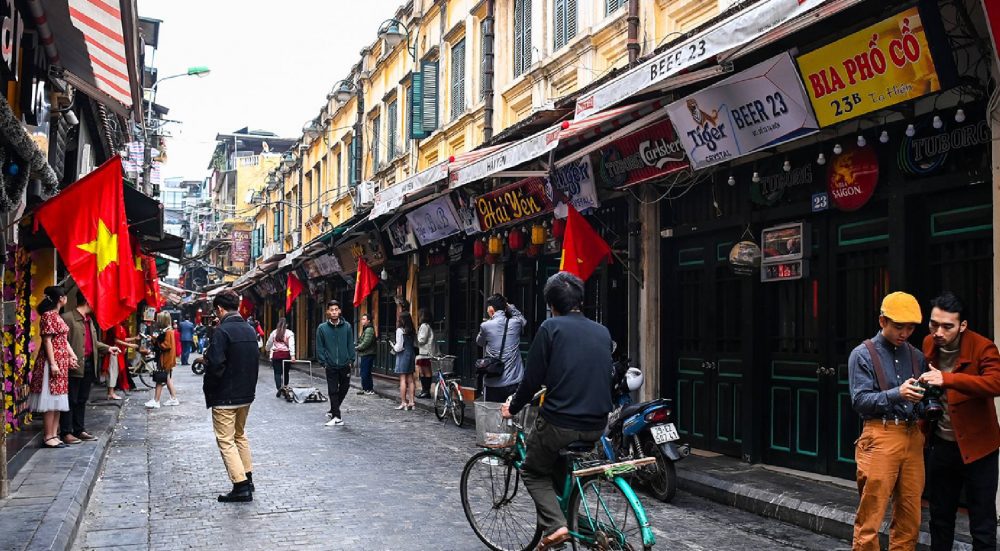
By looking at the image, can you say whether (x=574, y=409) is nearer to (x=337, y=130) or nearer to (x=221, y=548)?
(x=221, y=548)

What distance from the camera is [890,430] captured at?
5.68 meters

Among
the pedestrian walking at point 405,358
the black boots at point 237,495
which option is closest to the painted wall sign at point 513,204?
the pedestrian walking at point 405,358

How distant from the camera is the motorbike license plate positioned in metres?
8.77

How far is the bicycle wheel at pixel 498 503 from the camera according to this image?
21.7ft

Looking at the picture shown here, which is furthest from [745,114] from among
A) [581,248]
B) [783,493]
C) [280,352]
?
[280,352]

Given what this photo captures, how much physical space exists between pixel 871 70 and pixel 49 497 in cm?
766

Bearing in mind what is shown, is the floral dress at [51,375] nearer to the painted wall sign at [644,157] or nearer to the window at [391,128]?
the painted wall sign at [644,157]

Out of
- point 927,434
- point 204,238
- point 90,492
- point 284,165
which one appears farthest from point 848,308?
point 204,238

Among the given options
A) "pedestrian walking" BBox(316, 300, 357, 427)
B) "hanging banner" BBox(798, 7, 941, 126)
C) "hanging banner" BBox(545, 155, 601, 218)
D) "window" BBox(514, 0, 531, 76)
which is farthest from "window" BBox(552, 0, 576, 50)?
"hanging banner" BBox(798, 7, 941, 126)

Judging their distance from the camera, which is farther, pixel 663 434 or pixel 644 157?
pixel 644 157

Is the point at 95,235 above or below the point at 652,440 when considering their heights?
above

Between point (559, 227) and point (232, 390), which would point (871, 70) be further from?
point (559, 227)

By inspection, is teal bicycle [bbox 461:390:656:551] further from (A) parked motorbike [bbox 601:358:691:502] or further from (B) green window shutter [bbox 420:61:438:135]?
(B) green window shutter [bbox 420:61:438:135]

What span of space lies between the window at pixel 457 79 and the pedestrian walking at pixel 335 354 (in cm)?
743
